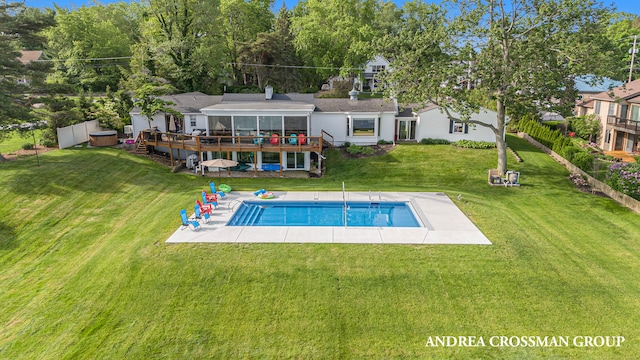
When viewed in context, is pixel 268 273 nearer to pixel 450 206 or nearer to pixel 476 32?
pixel 450 206

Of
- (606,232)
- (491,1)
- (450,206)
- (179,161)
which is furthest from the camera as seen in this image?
(179,161)

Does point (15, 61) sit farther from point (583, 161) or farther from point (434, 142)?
point (583, 161)

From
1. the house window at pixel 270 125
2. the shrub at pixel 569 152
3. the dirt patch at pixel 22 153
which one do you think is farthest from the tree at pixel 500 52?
the dirt patch at pixel 22 153

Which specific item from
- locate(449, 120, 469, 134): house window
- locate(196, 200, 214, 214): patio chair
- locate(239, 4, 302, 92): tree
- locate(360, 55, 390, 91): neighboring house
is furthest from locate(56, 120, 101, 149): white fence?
locate(360, 55, 390, 91): neighboring house

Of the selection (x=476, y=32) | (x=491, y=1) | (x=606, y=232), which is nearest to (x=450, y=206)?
(x=606, y=232)

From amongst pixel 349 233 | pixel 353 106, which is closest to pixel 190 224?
pixel 349 233

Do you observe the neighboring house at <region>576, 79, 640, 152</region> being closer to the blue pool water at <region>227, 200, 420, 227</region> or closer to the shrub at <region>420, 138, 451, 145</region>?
the shrub at <region>420, 138, 451, 145</region>

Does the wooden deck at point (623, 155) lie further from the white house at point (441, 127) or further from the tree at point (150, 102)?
the tree at point (150, 102)
